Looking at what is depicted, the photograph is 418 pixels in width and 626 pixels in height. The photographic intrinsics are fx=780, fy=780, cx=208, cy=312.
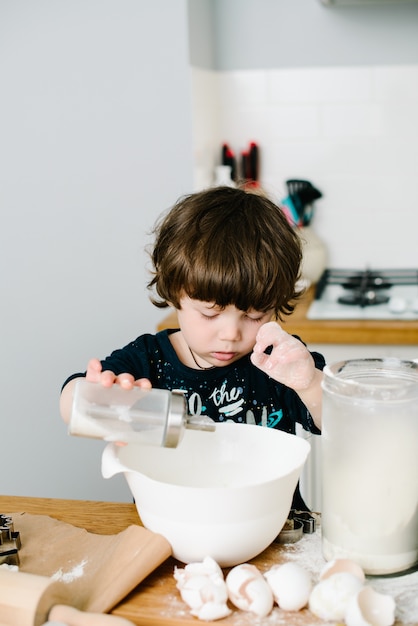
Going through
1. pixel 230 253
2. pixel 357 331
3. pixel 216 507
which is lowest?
pixel 357 331

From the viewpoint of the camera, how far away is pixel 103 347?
233cm

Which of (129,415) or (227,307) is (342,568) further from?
(227,307)

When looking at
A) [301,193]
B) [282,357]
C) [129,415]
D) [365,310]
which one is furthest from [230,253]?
[301,193]

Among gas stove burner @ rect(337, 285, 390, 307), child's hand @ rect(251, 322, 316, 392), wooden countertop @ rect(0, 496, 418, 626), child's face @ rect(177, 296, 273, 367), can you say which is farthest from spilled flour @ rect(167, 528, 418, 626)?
gas stove burner @ rect(337, 285, 390, 307)

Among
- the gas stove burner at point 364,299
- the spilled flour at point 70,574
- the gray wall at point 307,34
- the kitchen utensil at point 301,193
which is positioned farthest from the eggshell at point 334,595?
the gray wall at point 307,34

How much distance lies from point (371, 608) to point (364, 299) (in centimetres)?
153

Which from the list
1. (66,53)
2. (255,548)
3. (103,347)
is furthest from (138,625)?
(66,53)

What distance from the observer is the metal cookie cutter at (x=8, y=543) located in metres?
0.94

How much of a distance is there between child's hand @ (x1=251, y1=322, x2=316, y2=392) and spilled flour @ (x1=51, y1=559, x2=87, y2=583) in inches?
13.2

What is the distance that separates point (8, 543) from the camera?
973mm

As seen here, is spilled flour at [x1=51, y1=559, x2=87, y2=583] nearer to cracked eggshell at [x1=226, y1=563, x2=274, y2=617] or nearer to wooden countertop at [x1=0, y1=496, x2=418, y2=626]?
wooden countertop at [x1=0, y1=496, x2=418, y2=626]

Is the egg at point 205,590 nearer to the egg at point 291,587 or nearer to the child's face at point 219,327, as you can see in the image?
the egg at point 291,587

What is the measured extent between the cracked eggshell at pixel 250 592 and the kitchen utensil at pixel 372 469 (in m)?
0.12

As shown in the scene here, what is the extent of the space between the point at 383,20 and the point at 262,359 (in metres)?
1.87
